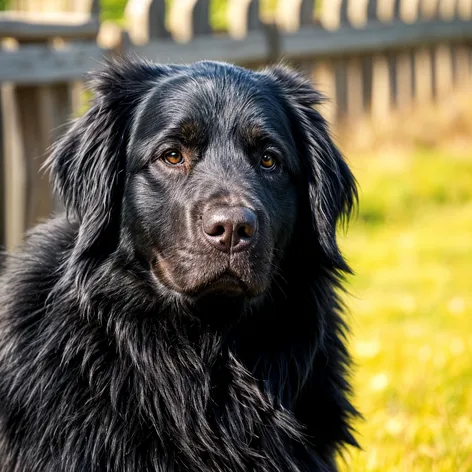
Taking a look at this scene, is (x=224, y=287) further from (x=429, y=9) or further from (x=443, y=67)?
(x=429, y=9)

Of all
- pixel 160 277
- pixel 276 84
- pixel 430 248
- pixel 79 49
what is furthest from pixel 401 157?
pixel 160 277

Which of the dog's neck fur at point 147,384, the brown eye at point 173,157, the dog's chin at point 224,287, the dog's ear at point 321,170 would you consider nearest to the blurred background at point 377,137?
the dog's ear at point 321,170

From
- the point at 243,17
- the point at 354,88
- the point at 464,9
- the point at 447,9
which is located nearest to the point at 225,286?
the point at 243,17

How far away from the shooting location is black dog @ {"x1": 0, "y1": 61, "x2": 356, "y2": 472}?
3.10 meters

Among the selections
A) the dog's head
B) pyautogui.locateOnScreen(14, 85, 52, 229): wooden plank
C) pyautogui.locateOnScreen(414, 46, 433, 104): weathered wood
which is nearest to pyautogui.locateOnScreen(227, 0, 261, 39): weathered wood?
pyautogui.locateOnScreen(14, 85, 52, 229): wooden plank

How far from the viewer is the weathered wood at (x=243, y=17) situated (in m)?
8.55

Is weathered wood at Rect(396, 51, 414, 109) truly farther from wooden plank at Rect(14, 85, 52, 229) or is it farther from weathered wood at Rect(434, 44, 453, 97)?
wooden plank at Rect(14, 85, 52, 229)

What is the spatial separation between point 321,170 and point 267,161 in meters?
0.27

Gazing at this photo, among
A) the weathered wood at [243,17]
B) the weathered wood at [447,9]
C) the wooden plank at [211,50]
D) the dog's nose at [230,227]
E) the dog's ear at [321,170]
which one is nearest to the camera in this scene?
the dog's nose at [230,227]

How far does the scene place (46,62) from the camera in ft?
18.9

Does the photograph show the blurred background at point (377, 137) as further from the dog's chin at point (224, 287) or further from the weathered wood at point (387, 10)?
the dog's chin at point (224, 287)

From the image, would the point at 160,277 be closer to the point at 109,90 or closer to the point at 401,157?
the point at 109,90

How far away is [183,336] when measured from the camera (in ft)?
10.7

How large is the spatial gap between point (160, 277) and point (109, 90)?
822 millimetres
